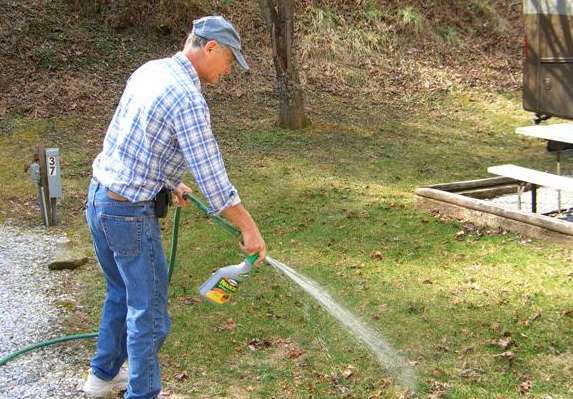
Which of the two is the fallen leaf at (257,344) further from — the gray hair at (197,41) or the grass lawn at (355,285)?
the gray hair at (197,41)

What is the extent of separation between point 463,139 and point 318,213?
14.4ft

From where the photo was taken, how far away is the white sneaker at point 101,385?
14.4 ft

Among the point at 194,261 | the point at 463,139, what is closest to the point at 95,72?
the point at 463,139

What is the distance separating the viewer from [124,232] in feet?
12.0

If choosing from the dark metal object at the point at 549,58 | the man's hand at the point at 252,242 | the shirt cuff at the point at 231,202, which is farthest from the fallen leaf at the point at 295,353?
the dark metal object at the point at 549,58

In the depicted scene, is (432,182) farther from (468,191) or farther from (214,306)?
(214,306)

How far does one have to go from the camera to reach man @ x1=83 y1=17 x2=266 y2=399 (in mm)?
3473

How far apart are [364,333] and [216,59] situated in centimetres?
243

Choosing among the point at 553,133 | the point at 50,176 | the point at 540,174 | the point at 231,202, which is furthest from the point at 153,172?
the point at 553,133

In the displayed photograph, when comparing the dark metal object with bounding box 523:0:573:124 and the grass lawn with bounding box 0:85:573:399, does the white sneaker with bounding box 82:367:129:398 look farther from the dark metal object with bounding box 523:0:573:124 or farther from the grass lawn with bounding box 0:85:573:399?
the dark metal object with bounding box 523:0:573:124

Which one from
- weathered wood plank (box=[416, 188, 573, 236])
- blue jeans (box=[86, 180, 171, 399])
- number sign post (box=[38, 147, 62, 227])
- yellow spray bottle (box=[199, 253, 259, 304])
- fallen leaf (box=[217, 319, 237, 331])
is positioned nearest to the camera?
blue jeans (box=[86, 180, 171, 399])

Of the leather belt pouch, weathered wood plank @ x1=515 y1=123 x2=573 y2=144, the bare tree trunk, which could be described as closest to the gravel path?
the leather belt pouch

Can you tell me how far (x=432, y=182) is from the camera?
936 cm

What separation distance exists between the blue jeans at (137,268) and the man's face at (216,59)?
67 cm
